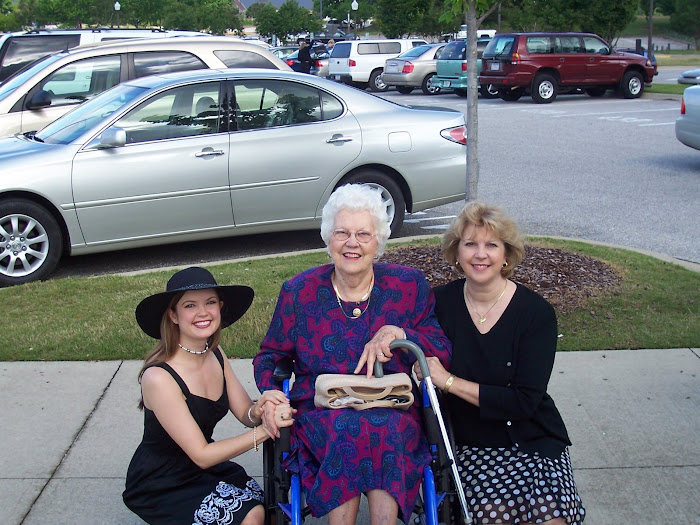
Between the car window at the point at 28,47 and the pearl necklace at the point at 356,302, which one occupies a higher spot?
the car window at the point at 28,47

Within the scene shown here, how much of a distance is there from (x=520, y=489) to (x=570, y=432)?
131 cm

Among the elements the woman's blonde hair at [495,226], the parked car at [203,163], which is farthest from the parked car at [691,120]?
the woman's blonde hair at [495,226]

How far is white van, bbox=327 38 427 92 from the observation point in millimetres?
28219

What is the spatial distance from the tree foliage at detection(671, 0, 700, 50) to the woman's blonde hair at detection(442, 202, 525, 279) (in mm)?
56009

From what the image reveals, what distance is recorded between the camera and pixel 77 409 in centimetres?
450

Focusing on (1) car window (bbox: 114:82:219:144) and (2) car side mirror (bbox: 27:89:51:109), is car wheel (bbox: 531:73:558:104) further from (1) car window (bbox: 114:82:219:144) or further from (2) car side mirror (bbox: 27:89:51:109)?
(1) car window (bbox: 114:82:219:144)

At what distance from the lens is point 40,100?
916 cm

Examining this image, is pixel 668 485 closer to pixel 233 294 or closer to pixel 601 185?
pixel 233 294

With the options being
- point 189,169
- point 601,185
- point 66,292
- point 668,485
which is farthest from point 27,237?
point 601,185

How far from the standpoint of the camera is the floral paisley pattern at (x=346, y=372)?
9.22 feet

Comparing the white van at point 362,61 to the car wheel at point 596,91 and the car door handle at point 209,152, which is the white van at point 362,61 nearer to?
the car wheel at point 596,91

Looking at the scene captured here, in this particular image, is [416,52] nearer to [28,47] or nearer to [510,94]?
[510,94]

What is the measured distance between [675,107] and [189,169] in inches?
630

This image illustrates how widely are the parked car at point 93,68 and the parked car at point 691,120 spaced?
546 cm
